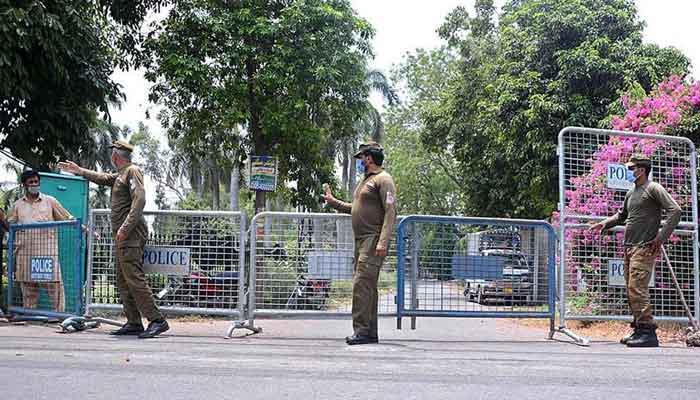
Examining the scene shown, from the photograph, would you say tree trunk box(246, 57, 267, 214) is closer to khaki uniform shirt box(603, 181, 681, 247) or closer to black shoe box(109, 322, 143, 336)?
black shoe box(109, 322, 143, 336)

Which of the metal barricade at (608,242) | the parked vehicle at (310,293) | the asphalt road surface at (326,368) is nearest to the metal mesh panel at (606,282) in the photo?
the metal barricade at (608,242)

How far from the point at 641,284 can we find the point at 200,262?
461cm

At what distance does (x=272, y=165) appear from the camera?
50.9 feet

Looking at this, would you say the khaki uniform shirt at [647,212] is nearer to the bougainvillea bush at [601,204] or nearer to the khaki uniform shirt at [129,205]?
the bougainvillea bush at [601,204]

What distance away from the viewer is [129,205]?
7.47m

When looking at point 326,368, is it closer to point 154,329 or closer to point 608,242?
point 154,329

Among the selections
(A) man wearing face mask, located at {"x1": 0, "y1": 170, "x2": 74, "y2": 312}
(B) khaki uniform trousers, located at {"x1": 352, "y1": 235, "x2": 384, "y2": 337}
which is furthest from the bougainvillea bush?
(A) man wearing face mask, located at {"x1": 0, "y1": 170, "x2": 74, "y2": 312}

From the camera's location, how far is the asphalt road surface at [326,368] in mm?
4594

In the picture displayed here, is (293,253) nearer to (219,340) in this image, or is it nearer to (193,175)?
(219,340)

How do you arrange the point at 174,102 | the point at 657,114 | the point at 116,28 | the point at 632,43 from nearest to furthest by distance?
the point at 657,114 < the point at 116,28 < the point at 174,102 < the point at 632,43

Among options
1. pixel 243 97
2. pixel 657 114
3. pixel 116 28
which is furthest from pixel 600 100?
pixel 116 28

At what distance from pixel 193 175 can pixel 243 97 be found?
1352 inches

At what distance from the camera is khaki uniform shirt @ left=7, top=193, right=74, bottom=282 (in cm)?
858

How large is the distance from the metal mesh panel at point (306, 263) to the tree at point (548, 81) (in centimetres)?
1193
